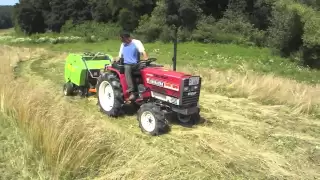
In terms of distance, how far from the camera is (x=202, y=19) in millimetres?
34625

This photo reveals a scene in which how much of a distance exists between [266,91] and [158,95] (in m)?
3.65

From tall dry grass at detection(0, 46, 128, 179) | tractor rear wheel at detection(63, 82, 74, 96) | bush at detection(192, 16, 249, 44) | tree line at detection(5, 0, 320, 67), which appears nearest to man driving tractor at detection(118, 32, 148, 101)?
tall dry grass at detection(0, 46, 128, 179)

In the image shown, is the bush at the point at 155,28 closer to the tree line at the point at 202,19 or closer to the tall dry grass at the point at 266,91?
the tree line at the point at 202,19

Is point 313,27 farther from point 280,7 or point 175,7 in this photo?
point 175,7

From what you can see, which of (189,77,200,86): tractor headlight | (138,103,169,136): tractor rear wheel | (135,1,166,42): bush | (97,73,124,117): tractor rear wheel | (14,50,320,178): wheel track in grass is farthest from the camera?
(135,1,166,42): bush

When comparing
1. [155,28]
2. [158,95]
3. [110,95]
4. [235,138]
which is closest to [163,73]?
[158,95]

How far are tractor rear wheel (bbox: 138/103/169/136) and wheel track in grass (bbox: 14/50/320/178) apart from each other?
151mm

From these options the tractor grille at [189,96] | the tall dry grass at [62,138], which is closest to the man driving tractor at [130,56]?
the tractor grille at [189,96]

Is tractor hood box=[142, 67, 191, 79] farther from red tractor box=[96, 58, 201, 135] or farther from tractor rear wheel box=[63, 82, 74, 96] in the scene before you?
tractor rear wheel box=[63, 82, 74, 96]

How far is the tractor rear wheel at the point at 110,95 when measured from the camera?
26.3 ft

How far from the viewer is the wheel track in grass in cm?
545

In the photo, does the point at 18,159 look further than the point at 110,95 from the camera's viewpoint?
No

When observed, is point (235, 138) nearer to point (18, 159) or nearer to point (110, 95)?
point (110, 95)

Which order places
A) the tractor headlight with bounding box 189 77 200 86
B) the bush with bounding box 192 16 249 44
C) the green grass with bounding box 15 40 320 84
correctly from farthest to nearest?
1. the bush with bounding box 192 16 249 44
2. the green grass with bounding box 15 40 320 84
3. the tractor headlight with bounding box 189 77 200 86
